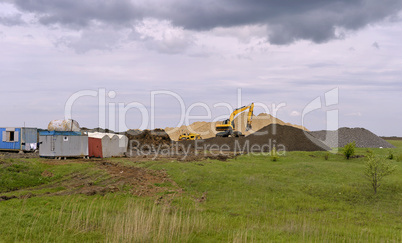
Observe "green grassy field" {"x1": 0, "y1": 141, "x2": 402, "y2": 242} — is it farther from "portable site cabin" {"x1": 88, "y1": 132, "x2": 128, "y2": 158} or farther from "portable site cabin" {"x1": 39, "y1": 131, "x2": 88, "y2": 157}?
"portable site cabin" {"x1": 88, "y1": 132, "x2": 128, "y2": 158}

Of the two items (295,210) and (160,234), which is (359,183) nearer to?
(295,210)

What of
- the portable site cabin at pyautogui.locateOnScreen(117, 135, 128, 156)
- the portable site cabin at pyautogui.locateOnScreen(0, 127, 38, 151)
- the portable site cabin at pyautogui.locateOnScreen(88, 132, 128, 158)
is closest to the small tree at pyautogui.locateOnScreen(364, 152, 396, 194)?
the portable site cabin at pyautogui.locateOnScreen(88, 132, 128, 158)

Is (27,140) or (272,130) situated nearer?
(27,140)

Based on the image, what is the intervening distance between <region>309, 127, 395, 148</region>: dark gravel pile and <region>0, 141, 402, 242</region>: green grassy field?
95.6 ft

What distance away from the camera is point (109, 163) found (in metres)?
29.0

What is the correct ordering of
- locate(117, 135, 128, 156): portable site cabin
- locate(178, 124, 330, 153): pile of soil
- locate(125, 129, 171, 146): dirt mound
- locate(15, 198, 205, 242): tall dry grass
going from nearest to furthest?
locate(15, 198, 205, 242): tall dry grass < locate(117, 135, 128, 156): portable site cabin < locate(178, 124, 330, 153): pile of soil < locate(125, 129, 171, 146): dirt mound

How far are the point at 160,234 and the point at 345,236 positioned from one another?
6544 mm

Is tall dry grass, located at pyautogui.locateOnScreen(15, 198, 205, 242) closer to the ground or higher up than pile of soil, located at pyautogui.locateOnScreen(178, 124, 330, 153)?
closer to the ground

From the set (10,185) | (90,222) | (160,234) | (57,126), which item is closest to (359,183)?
(160,234)

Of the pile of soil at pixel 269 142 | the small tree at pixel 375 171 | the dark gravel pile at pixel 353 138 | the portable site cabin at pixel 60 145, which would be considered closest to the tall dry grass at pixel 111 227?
the small tree at pixel 375 171

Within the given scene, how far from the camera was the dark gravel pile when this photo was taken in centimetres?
5444

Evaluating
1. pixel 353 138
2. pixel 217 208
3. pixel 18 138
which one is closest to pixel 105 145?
pixel 18 138

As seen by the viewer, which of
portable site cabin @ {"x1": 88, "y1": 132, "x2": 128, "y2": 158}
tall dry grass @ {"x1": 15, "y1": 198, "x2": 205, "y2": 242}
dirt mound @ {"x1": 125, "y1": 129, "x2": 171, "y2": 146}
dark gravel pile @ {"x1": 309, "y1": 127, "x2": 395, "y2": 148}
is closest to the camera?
tall dry grass @ {"x1": 15, "y1": 198, "x2": 205, "y2": 242}

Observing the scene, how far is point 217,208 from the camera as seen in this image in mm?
16578
